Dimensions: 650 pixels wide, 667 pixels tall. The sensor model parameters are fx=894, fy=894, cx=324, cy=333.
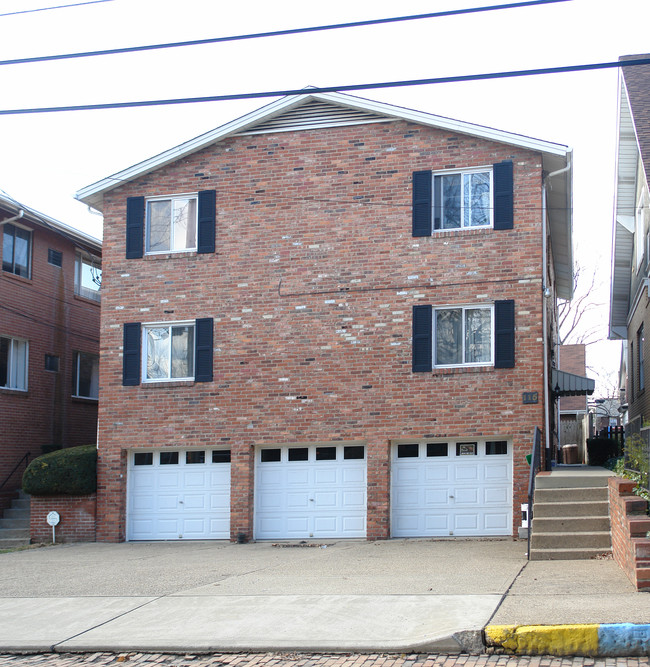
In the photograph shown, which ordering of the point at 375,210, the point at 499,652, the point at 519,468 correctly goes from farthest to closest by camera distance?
the point at 375,210
the point at 519,468
the point at 499,652

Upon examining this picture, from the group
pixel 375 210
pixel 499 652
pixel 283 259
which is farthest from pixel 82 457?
pixel 499 652

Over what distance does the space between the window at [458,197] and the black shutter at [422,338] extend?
5.46 feet

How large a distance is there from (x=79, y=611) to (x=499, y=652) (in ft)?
16.6

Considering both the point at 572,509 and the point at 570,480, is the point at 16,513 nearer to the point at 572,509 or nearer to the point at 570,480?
the point at 570,480

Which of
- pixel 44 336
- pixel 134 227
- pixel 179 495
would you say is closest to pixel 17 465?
pixel 44 336

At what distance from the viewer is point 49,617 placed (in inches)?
398

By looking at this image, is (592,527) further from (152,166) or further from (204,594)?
(152,166)

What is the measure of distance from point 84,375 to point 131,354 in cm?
710

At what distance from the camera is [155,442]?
774 inches

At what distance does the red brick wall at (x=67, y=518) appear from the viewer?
19703 millimetres

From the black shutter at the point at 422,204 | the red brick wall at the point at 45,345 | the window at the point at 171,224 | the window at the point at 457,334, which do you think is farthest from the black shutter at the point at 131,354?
the black shutter at the point at 422,204

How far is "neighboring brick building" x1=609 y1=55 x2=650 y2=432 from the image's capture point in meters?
18.0

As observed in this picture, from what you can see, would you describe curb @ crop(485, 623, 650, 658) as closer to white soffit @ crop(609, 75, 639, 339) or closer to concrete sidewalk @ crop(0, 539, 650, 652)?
concrete sidewalk @ crop(0, 539, 650, 652)

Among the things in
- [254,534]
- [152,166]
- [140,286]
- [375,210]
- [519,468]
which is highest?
[152,166]
